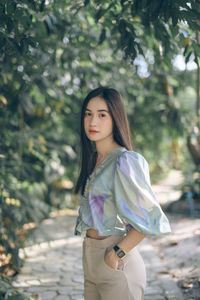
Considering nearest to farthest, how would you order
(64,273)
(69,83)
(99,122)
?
1. (99,122)
2. (64,273)
3. (69,83)

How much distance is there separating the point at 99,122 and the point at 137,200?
1.60ft

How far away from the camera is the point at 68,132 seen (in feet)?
22.6

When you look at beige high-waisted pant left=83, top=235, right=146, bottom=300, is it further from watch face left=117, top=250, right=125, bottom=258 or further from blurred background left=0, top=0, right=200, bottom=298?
blurred background left=0, top=0, right=200, bottom=298

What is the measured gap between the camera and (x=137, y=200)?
5.11 ft

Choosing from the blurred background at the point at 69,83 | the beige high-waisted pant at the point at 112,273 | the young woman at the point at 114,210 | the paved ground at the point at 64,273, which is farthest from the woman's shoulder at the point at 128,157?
the paved ground at the point at 64,273

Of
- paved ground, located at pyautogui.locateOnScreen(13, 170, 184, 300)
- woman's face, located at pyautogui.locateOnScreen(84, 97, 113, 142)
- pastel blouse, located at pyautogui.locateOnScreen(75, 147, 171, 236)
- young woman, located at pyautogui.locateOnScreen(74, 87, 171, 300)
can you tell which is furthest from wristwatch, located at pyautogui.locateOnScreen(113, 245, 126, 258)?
paved ground, located at pyautogui.locateOnScreen(13, 170, 184, 300)

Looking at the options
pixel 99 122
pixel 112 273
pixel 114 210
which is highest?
pixel 99 122

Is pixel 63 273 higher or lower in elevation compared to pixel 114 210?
lower

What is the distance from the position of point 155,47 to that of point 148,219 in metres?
1.85

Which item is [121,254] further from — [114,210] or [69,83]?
[69,83]

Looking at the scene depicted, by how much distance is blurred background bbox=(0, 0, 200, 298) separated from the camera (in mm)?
2359

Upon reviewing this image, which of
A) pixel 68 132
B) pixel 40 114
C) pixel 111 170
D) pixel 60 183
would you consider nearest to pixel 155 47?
pixel 111 170

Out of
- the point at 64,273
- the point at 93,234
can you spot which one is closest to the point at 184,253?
the point at 64,273

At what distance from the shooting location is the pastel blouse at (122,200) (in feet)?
5.08
